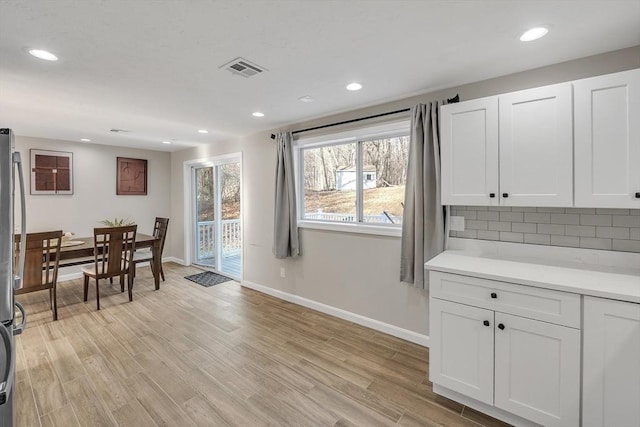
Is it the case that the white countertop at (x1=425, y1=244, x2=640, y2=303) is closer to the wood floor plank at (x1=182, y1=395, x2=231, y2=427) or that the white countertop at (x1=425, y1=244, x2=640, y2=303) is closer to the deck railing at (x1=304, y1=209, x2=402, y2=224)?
the deck railing at (x1=304, y1=209, x2=402, y2=224)

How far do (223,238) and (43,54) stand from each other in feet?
12.6

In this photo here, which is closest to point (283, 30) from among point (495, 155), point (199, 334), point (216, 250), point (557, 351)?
point (495, 155)

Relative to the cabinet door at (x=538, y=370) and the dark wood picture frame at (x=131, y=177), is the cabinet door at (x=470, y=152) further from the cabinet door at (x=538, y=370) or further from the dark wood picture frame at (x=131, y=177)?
the dark wood picture frame at (x=131, y=177)

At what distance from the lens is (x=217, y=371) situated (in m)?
2.37

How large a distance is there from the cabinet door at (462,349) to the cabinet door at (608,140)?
99cm

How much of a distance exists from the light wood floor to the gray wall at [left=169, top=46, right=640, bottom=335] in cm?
28

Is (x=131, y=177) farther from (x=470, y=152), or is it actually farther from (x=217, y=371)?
(x=470, y=152)

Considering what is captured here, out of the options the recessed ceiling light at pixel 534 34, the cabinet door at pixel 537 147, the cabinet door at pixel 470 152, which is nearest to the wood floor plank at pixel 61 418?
the cabinet door at pixel 470 152

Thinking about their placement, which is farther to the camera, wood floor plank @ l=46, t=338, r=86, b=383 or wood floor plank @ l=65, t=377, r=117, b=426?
wood floor plank @ l=46, t=338, r=86, b=383

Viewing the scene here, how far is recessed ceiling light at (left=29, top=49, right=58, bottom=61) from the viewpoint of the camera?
1.87m

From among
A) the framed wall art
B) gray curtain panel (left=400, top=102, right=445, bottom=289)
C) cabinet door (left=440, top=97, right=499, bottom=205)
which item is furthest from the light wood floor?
the framed wall art

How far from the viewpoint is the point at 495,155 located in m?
2.08

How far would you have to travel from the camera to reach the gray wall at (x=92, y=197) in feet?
15.2

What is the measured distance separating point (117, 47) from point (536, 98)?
2747 millimetres
